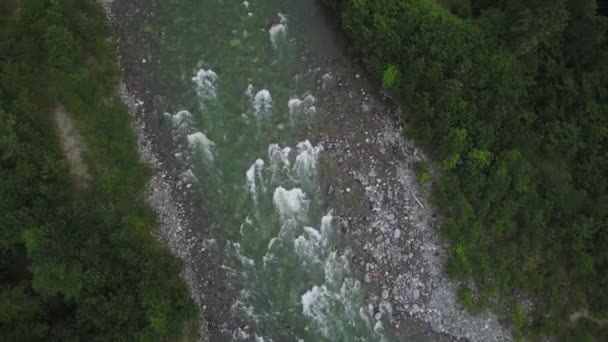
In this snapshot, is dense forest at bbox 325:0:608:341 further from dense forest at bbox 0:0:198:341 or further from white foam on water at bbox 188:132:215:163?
dense forest at bbox 0:0:198:341

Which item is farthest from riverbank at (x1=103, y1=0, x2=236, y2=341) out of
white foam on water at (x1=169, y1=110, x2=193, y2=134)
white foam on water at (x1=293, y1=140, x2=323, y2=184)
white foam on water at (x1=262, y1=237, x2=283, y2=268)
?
white foam on water at (x1=293, y1=140, x2=323, y2=184)

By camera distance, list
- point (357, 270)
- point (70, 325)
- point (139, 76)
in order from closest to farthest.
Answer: point (70, 325)
point (357, 270)
point (139, 76)

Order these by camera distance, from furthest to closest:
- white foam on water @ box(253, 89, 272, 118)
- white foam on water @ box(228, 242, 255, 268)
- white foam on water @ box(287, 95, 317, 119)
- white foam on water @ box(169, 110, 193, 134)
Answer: white foam on water @ box(287, 95, 317, 119) < white foam on water @ box(253, 89, 272, 118) < white foam on water @ box(169, 110, 193, 134) < white foam on water @ box(228, 242, 255, 268)

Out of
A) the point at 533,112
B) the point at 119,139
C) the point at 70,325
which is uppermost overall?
the point at 533,112

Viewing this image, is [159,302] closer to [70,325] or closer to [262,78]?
[70,325]

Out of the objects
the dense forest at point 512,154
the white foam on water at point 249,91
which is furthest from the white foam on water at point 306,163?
the dense forest at point 512,154

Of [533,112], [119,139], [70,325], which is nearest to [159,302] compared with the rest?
[70,325]
